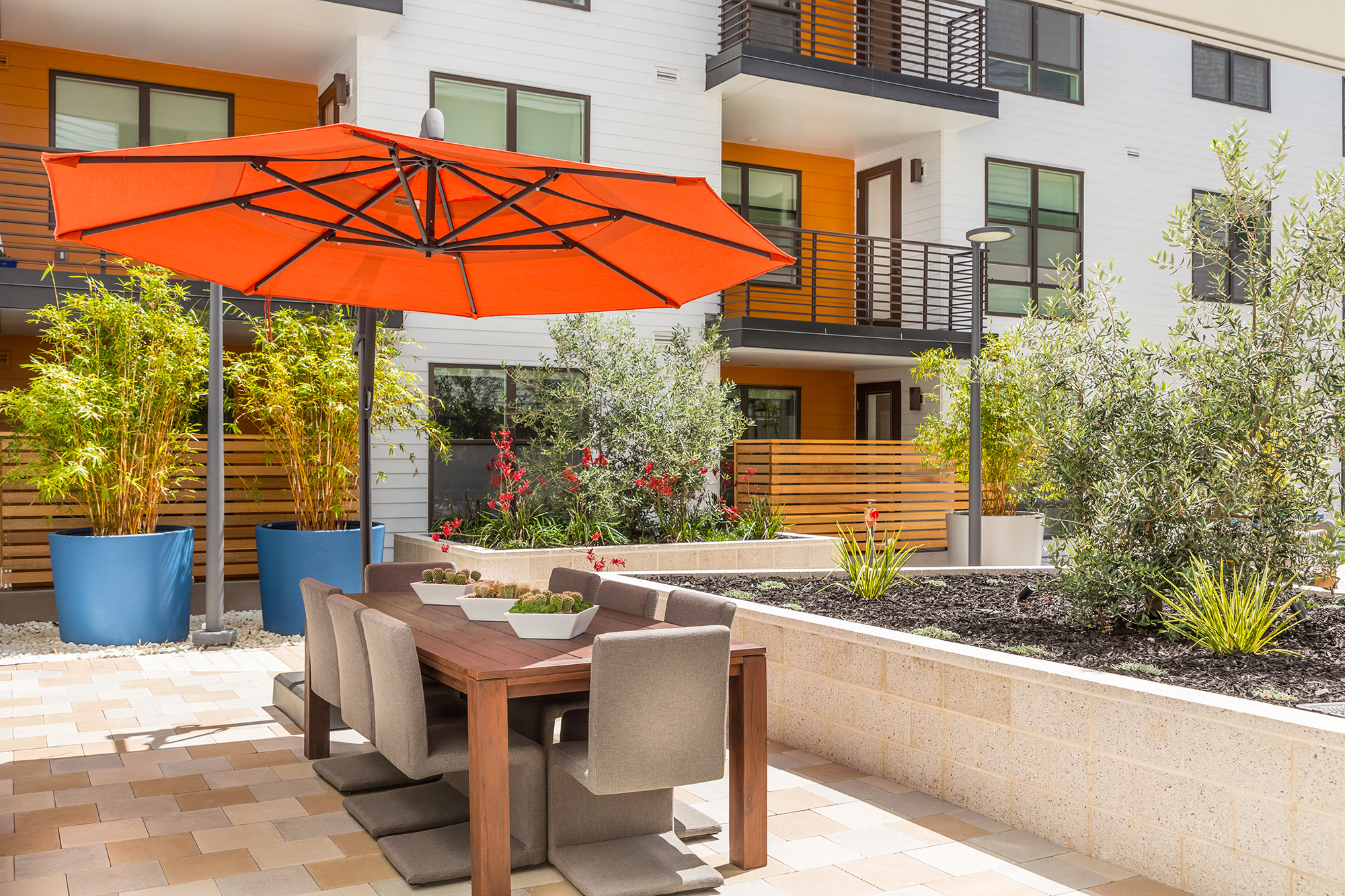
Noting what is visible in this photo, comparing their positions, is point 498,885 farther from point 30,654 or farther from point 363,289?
point 30,654

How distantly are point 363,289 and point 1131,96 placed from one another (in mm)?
12822

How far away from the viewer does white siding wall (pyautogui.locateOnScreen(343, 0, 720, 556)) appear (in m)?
10.2

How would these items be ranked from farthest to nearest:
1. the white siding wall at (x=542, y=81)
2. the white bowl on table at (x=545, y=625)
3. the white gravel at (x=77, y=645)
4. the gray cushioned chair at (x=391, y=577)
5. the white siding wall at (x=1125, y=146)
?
1. the white siding wall at (x=1125, y=146)
2. the white siding wall at (x=542, y=81)
3. the white gravel at (x=77, y=645)
4. the gray cushioned chair at (x=391, y=577)
5. the white bowl on table at (x=545, y=625)

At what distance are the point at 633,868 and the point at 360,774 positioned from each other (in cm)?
156

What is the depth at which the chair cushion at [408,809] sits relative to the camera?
3.99m

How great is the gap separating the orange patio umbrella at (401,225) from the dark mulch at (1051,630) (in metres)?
2.13

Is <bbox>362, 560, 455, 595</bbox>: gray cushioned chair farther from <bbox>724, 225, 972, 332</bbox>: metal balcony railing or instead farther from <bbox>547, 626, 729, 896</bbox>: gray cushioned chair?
<bbox>724, 225, 972, 332</bbox>: metal balcony railing

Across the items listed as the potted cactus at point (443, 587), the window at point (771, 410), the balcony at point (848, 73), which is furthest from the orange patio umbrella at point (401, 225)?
the window at point (771, 410)

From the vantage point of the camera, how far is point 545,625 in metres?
3.87

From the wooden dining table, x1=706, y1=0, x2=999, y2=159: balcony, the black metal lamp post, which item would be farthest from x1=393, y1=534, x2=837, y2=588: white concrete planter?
x1=706, y1=0, x2=999, y2=159: balcony

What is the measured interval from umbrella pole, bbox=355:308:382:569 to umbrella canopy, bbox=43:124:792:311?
16 centimetres

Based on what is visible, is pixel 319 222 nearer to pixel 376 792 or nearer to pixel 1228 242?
pixel 376 792

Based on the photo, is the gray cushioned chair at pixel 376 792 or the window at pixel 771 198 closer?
the gray cushioned chair at pixel 376 792

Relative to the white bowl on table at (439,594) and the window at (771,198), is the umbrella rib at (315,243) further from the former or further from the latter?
the window at (771,198)
